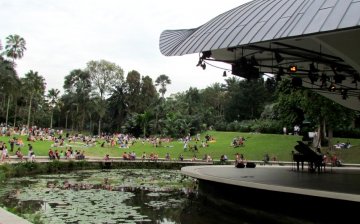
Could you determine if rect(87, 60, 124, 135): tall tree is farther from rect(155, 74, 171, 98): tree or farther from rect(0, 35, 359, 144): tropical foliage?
rect(155, 74, 171, 98): tree

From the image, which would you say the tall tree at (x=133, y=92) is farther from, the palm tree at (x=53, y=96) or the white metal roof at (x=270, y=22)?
the white metal roof at (x=270, y=22)

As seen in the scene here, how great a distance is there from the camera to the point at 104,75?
75.6 meters

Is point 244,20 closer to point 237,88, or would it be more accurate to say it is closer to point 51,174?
point 51,174

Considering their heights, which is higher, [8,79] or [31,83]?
[31,83]

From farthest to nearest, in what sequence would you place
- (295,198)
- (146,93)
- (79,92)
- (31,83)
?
(146,93) → (79,92) → (31,83) → (295,198)

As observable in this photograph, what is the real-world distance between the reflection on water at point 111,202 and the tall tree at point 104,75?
51.4 metres

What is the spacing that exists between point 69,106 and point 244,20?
2859 inches

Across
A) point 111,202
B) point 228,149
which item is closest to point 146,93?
point 228,149

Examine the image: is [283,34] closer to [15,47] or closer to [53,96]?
[15,47]

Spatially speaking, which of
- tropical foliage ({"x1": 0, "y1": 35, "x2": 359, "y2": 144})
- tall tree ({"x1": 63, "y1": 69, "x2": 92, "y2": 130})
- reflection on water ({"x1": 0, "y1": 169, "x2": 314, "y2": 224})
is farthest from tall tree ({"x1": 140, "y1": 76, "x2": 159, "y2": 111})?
reflection on water ({"x1": 0, "y1": 169, "x2": 314, "y2": 224})

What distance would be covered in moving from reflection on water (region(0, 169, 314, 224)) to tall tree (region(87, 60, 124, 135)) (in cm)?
5143

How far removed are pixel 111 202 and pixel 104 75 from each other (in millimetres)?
60796

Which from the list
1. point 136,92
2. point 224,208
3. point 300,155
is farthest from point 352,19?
point 136,92

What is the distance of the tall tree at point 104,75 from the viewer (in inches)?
2933
